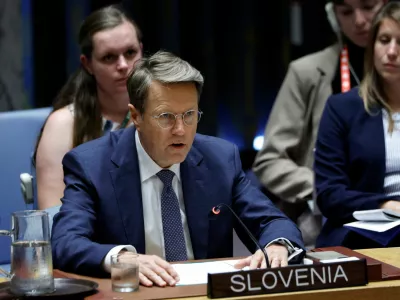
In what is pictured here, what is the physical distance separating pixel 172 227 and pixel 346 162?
109 cm

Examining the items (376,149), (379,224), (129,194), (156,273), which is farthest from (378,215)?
(156,273)

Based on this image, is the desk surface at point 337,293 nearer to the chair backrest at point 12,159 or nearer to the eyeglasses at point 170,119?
the eyeglasses at point 170,119

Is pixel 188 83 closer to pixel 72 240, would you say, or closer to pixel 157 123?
pixel 157 123

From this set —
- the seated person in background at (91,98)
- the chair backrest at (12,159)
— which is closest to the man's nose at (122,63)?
the seated person in background at (91,98)

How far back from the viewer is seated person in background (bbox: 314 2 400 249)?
3.66 meters

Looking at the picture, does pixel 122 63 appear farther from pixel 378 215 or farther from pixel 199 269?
pixel 199 269

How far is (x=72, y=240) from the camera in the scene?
105 inches

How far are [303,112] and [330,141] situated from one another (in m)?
0.60

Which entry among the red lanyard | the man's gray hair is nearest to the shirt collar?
the man's gray hair

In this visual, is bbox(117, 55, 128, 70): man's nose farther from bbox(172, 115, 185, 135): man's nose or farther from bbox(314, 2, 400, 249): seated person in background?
bbox(172, 115, 185, 135): man's nose

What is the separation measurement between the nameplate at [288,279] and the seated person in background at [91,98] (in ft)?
5.43

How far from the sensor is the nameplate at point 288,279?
7.29ft

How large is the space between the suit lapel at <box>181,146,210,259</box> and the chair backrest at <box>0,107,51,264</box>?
3.25 feet

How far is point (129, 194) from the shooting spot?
290 centimetres
